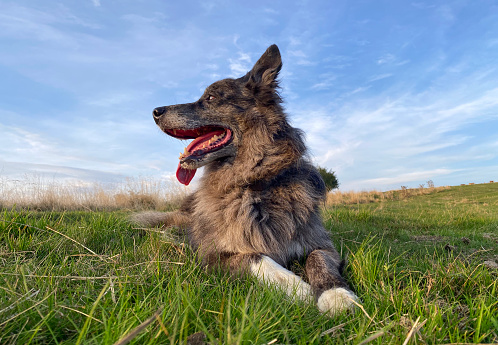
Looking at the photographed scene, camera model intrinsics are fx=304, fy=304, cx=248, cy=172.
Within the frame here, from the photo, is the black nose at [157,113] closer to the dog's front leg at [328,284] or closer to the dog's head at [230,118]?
the dog's head at [230,118]

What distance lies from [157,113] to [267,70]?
5.05ft

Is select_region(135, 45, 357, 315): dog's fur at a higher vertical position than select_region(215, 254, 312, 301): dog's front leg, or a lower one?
higher

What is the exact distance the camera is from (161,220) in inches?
217

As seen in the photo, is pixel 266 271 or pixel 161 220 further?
pixel 161 220

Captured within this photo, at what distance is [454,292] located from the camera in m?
2.31

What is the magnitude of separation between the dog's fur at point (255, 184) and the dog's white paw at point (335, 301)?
0.82 feet

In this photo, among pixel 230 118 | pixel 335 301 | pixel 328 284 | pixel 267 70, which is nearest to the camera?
pixel 335 301

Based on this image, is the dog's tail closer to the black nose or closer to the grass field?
the grass field

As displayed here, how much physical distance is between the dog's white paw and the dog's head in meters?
1.74

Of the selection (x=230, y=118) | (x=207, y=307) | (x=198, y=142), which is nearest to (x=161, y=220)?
(x=198, y=142)

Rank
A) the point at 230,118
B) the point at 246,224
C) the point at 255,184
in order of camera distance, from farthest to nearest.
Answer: the point at 230,118 → the point at 255,184 → the point at 246,224

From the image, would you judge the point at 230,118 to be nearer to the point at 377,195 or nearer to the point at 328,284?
the point at 328,284

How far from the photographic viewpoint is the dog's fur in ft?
10.0

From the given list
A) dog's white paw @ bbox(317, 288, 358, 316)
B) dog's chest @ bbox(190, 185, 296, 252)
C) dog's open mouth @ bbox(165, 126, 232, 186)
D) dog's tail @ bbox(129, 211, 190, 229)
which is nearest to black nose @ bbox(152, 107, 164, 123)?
dog's open mouth @ bbox(165, 126, 232, 186)
